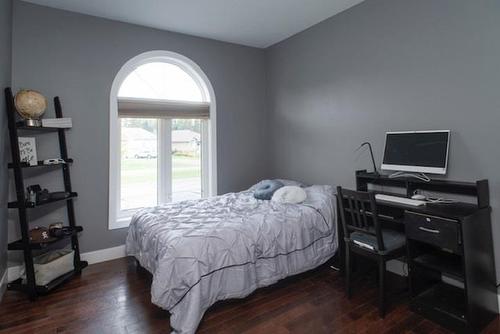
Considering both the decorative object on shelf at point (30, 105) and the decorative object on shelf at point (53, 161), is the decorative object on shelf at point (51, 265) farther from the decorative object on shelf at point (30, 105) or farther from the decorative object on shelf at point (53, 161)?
A: the decorative object on shelf at point (30, 105)

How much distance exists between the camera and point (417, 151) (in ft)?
8.10

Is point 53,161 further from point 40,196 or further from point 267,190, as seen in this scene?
point 267,190

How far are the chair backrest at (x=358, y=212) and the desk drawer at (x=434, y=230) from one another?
23cm

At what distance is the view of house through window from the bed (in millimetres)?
777

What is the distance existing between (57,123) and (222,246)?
2.12 meters

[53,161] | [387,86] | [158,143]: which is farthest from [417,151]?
[53,161]

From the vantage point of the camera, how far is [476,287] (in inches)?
76.6

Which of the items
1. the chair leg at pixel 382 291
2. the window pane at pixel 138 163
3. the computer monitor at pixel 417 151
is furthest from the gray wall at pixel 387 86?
the window pane at pixel 138 163

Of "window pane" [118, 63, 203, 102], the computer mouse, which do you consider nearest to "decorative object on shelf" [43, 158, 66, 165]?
"window pane" [118, 63, 203, 102]

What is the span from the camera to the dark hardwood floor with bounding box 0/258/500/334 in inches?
79.9

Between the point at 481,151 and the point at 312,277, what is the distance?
1.78 meters

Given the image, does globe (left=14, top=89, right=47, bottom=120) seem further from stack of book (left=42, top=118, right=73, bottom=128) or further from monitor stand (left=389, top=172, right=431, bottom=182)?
monitor stand (left=389, top=172, right=431, bottom=182)

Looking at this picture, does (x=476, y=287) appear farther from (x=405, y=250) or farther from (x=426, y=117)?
(x=426, y=117)

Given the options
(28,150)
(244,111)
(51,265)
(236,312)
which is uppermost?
(244,111)
